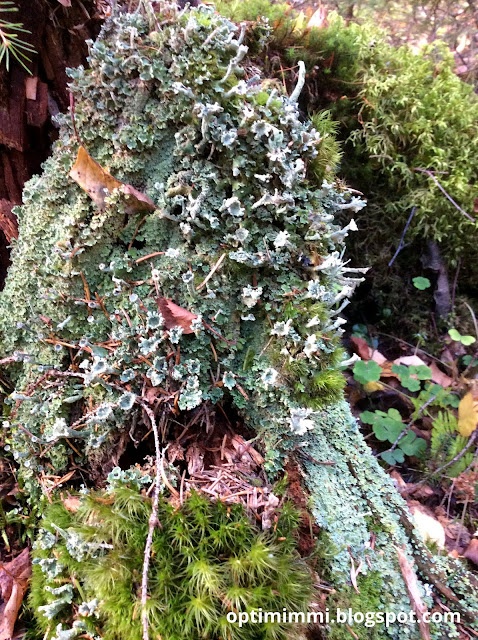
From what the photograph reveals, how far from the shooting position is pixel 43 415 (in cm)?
239

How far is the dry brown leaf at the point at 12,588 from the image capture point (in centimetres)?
212

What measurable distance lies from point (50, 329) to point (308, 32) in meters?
3.08

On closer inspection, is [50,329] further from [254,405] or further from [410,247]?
[410,247]

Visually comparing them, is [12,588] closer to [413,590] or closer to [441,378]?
[413,590]

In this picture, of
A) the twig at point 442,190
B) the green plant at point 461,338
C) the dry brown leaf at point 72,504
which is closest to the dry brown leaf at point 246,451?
the dry brown leaf at point 72,504

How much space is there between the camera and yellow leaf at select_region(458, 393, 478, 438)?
3357mm

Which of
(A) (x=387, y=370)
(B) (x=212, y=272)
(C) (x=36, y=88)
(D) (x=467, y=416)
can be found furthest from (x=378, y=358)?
(C) (x=36, y=88)

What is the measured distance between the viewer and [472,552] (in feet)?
9.37

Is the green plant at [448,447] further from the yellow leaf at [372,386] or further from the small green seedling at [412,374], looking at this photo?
the yellow leaf at [372,386]

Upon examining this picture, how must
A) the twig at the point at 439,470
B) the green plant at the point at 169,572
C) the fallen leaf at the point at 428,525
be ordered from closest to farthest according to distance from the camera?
the green plant at the point at 169,572
the fallen leaf at the point at 428,525
the twig at the point at 439,470

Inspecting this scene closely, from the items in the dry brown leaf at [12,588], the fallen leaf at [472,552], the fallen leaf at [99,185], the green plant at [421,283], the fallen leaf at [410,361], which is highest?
the fallen leaf at [99,185]

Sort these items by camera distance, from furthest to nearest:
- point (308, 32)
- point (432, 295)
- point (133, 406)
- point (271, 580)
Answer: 1. point (432, 295)
2. point (308, 32)
3. point (133, 406)
4. point (271, 580)

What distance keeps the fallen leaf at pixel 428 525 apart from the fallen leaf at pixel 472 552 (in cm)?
19

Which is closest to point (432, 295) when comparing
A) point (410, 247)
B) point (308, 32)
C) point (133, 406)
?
point (410, 247)
